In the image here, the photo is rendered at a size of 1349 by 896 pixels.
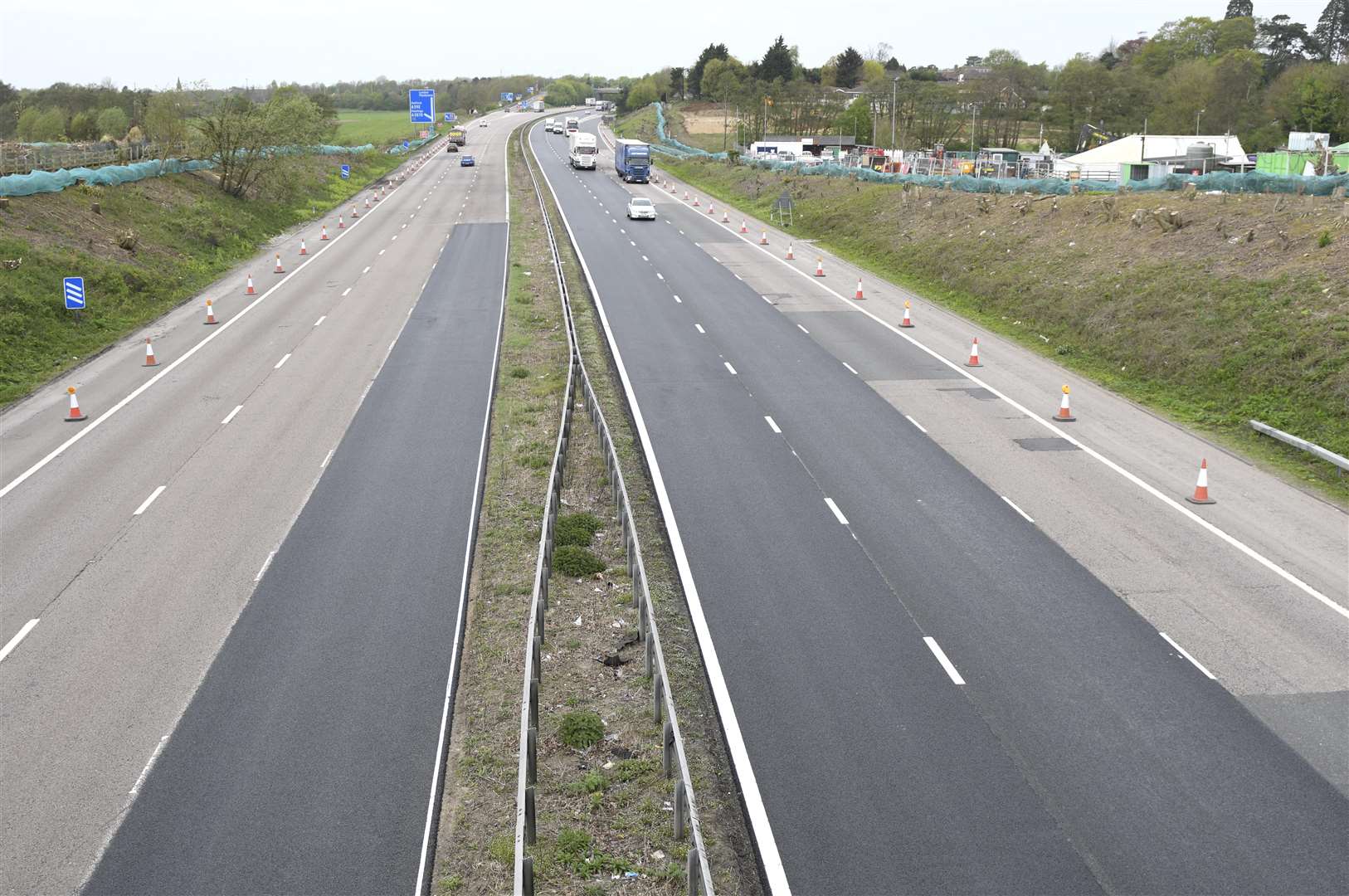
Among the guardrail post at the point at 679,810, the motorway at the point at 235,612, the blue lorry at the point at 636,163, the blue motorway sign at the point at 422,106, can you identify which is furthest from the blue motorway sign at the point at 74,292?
the blue motorway sign at the point at 422,106

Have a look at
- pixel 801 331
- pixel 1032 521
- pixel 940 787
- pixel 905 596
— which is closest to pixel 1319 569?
pixel 1032 521

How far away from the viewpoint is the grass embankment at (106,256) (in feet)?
99.0

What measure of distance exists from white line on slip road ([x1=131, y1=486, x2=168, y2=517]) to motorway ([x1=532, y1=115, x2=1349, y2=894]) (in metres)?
8.87

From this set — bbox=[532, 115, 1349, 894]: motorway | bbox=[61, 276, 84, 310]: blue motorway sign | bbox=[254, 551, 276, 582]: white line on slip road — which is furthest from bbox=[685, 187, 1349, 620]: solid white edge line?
bbox=[61, 276, 84, 310]: blue motorway sign

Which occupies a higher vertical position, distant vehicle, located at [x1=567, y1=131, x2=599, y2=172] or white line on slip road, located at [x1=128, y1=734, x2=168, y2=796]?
distant vehicle, located at [x1=567, y1=131, x2=599, y2=172]

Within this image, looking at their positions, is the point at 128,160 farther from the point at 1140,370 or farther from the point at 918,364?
the point at 1140,370

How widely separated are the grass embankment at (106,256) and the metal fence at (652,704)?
16525 mm

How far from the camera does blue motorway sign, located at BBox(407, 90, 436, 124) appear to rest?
120000 mm

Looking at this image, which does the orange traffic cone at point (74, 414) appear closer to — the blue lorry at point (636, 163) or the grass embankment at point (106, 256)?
the grass embankment at point (106, 256)

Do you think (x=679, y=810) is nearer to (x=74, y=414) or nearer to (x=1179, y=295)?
(x=74, y=414)

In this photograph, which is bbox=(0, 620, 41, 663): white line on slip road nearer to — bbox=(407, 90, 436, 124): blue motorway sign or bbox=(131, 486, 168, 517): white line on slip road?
bbox=(131, 486, 168, 517): white line on slip road

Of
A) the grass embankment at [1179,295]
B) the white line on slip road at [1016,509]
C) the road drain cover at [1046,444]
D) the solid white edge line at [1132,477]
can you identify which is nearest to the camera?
the solid white edge line at [1132,477]

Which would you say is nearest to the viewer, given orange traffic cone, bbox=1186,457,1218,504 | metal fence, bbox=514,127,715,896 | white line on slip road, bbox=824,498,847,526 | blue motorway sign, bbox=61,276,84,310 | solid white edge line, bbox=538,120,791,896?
metal fence, bbox=514,127,715,896

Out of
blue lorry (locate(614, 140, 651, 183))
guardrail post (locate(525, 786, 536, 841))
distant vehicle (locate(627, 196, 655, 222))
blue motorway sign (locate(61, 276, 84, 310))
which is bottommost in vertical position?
guardrail post (locate(525, 786, 536, 841))
